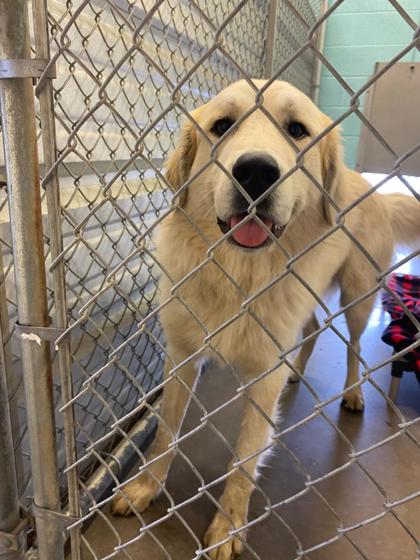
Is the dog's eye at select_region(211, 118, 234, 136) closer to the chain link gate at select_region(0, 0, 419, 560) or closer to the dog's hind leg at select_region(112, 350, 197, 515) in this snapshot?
the chain link gate at select_region(0, 0, 419, 560)

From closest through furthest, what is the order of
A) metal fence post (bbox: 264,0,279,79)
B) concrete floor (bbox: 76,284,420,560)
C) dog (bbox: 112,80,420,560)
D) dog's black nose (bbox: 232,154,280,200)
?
dog's black nose (bbox: 232,154,280,200) < dog (bbox: 112,80,420,560) < concrete floor (bbox: 76,284,420,560) < metal fence post (bbox: 264,0,279,79)

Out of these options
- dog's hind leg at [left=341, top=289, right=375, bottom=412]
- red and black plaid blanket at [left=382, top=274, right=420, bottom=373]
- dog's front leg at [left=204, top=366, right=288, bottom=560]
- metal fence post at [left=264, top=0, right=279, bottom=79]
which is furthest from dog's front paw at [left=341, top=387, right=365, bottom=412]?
metal fence post at [left=264, top=0, right=279, bottom=79]

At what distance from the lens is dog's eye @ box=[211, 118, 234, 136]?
130cm

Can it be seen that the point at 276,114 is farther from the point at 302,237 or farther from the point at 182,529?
the point at 182,529

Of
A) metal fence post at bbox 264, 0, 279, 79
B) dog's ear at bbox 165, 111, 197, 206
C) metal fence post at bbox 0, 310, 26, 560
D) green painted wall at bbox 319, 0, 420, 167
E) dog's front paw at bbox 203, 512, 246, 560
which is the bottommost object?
dog's front paw at bbox 203, 512, 246, 560

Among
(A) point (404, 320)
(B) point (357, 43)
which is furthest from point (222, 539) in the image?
(B) point (357, 43)

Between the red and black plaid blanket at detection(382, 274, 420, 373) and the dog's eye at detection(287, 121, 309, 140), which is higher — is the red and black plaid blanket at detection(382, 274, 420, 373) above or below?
below

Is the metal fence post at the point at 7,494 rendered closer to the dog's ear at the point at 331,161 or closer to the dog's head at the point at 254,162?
the dog's head at the point at 254,162

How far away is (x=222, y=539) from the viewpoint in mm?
1365

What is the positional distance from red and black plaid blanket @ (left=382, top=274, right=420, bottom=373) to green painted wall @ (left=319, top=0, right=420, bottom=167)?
2.58 m

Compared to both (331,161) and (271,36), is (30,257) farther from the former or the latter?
(271,36)

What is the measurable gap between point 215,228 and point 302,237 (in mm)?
295

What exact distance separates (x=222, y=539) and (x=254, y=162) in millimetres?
1151

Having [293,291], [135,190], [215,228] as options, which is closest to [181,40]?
[135,190]
